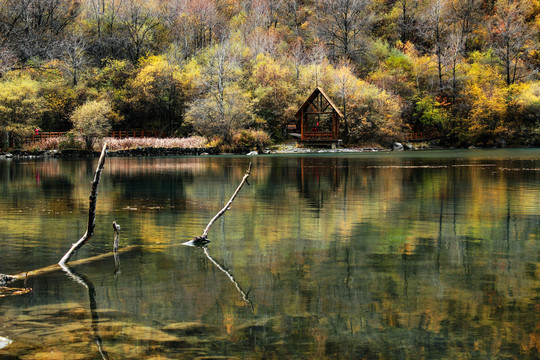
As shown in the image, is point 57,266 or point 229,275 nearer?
point 229,275

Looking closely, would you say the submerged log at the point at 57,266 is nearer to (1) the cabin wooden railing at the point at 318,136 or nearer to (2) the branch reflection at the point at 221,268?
(2) the branch reflection at the point at 221,268

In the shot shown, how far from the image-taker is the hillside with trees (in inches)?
3068

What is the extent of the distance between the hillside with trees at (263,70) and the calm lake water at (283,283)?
183ft

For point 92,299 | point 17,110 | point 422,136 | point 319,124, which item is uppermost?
point 17,110

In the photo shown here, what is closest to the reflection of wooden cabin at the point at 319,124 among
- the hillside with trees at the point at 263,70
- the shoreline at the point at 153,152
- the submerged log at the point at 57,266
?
the shoreline at the point at 153,152

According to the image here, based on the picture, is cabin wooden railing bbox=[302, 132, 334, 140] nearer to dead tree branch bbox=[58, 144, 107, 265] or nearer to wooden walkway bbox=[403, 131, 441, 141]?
wooden walkway bbox=[403, 131, 441, 141]

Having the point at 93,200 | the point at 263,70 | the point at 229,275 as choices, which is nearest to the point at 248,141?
the point at 263,70

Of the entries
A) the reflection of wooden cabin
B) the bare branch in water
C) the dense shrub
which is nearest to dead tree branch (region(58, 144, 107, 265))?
the bare branch in water

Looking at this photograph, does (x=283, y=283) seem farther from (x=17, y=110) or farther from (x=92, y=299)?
(x=17, y=110)

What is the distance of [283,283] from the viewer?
382 inches

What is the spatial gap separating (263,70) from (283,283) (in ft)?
252

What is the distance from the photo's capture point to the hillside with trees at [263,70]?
7794 cm

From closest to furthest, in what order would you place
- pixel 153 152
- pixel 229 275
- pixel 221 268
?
pixel 229 275 → pixel 221 268 → pixel 153 152

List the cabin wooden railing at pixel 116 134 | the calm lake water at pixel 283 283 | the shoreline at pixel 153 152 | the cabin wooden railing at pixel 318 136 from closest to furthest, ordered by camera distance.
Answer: the calm lake water at pixel 283 283 → the shoreline at pixel 153 152 → the cabin wooden railing at pixel 116 134 → the cabin wooden railing at pixel 318 136
